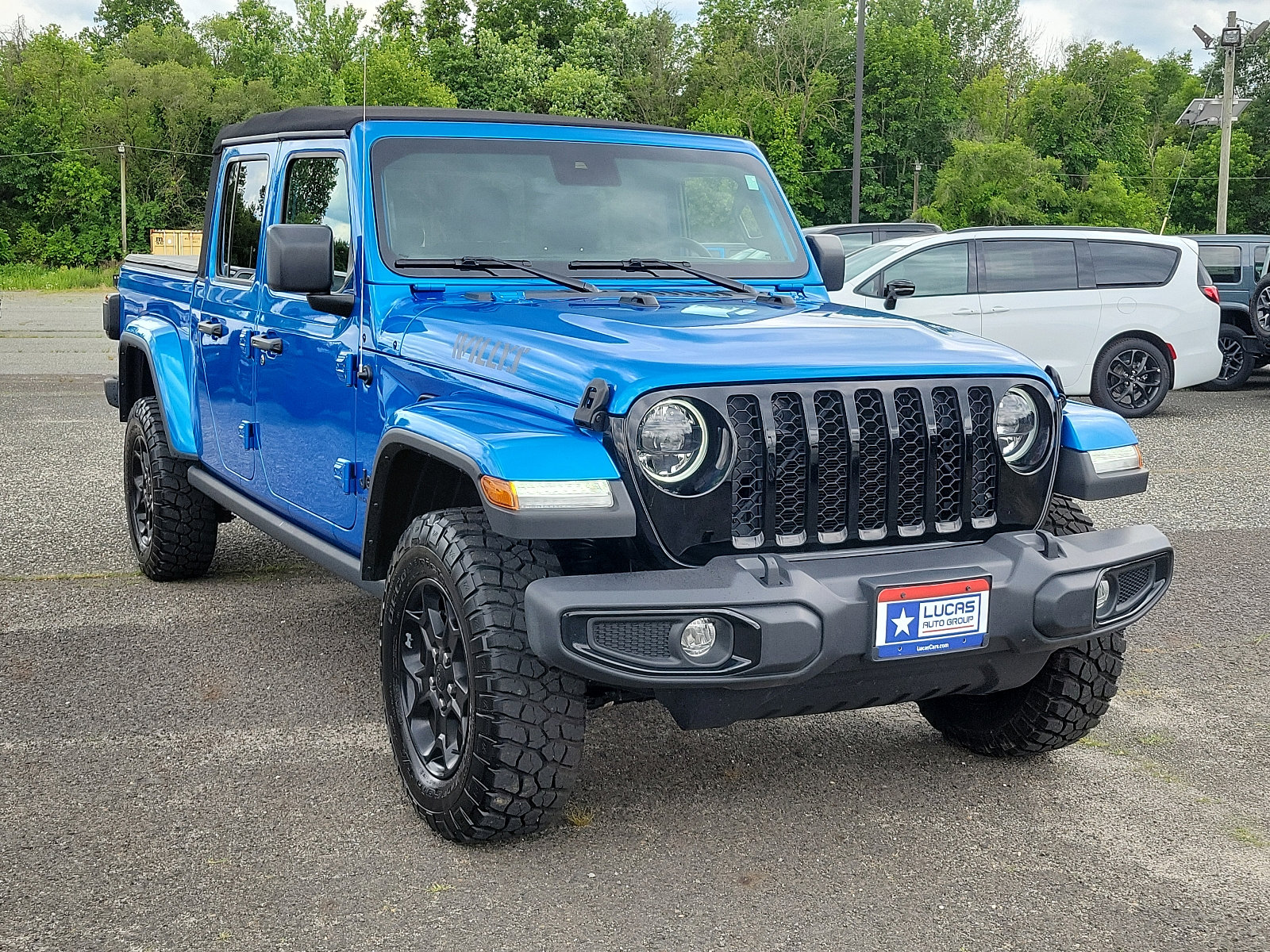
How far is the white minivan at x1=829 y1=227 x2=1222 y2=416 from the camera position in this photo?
12656 millimetres

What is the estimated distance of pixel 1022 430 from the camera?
3719 mm

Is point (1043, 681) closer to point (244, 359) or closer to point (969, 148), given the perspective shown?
point (244, 359)

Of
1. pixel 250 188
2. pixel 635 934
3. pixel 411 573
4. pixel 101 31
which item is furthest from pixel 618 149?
pixel 101 31

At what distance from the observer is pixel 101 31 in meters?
105

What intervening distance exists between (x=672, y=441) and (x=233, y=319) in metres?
2.81

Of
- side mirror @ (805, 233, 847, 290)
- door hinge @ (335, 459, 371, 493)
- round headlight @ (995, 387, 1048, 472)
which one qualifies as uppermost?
side mirror @ (805, 233, 847, 290)

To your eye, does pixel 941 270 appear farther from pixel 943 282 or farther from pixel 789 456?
pixel 789 456

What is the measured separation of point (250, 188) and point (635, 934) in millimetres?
3638

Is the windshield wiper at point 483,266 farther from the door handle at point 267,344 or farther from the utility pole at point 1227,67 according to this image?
the utility pole at point 1227,67

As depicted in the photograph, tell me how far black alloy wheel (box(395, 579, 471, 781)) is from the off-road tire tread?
279 cm

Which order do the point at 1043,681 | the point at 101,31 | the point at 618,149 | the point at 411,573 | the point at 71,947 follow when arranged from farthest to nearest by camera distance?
the point at 101,31, the point at 618,149, the point at 1043,681, the point at 411,573, the point at 71,947

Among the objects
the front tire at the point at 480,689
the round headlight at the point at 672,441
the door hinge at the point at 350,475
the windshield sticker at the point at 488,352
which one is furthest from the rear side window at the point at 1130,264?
the front tire at the point at 480,689

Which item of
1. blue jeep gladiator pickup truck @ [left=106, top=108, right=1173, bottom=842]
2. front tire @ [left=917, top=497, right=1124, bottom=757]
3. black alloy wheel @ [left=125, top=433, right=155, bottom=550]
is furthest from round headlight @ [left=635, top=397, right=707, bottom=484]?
black alloy wheel @ [left=125, top=433, right=155, bottom=550]

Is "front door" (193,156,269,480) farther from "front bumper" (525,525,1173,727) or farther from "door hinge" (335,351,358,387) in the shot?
"front bumper" (525,525,1173,727)
